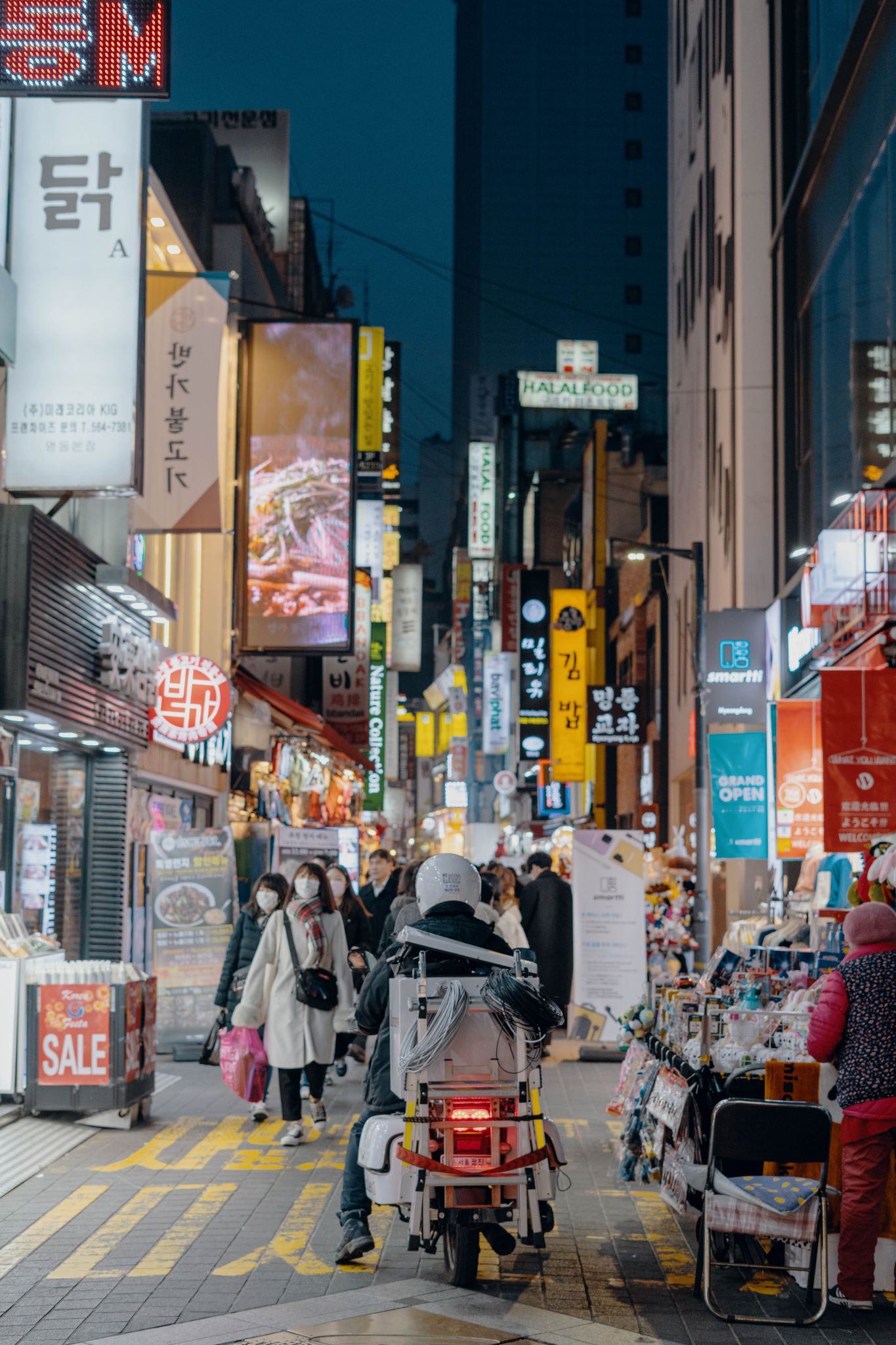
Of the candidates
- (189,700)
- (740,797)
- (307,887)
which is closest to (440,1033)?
(307,887)

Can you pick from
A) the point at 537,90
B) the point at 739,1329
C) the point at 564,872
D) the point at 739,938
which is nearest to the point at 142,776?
the point at 739,938

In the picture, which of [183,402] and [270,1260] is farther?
[183,402]

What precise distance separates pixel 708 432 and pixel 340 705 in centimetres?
1487

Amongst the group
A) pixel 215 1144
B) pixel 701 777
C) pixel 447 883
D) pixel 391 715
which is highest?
pixel 391 715

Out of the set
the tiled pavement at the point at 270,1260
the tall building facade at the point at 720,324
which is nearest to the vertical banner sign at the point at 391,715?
the tall building facade at the point at 720,324

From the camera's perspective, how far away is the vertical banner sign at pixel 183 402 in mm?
18109

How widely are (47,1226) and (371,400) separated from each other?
2712 centimetres

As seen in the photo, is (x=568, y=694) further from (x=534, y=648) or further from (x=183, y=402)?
(x=183, y=402)

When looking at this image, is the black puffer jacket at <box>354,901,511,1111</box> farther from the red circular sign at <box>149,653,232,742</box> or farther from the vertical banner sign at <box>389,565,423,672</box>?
the vertical banner sign at <box>389,565,423,672</box>

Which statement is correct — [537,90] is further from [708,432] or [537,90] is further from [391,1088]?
[391,1088]

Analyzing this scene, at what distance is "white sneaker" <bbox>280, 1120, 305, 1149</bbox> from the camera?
11078 mm

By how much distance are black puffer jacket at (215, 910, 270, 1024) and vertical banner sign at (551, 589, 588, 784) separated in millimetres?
32804

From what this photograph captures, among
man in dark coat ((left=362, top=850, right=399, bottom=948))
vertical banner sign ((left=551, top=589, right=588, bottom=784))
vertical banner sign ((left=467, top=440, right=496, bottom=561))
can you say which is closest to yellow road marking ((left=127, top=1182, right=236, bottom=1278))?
man in dark coat ((left=362, top=850, right=399, bottom=948))

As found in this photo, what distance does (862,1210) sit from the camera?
23.2ft
